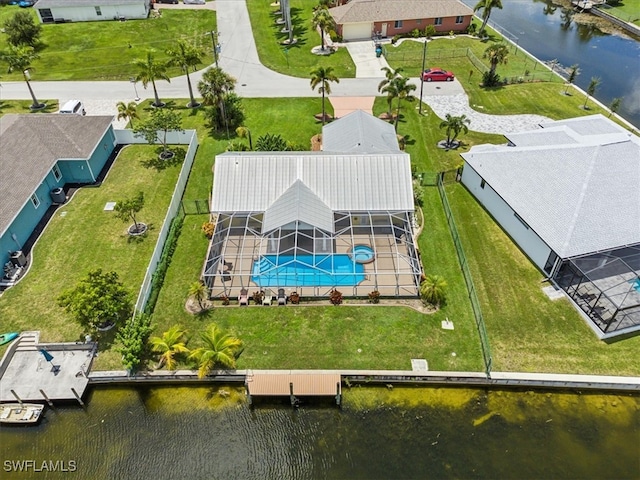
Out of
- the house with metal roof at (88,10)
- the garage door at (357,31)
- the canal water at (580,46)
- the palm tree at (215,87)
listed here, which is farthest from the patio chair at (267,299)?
the house with metal roof at (88,10)

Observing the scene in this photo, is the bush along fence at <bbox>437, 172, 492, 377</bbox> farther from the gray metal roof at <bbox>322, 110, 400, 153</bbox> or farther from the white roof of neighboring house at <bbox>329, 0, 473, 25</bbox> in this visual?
the white roof of neighboring house at <bbox>329, 0, 473, 25</bbox>

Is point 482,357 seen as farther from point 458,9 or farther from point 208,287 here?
point 458,9

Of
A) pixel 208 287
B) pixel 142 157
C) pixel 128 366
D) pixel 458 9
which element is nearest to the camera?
pixel 128 366

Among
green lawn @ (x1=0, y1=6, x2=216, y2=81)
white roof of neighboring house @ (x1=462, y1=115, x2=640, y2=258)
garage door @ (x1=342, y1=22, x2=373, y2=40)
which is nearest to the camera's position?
white roof of neighboring house @ (x1=462, y1=115, x2=640, y2=258)

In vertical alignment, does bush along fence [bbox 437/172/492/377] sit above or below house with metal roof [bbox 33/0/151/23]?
below

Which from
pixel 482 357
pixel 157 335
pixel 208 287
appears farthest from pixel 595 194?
pixel 157 335

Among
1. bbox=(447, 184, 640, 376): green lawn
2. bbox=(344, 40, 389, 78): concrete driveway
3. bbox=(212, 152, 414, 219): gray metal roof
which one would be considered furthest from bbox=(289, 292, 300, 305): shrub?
bbox=(344, 40, 389, 78): concrete driveway
